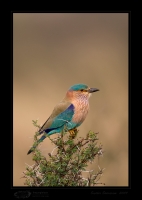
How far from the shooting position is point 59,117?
670cm

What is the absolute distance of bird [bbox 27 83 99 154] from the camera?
6.62 m

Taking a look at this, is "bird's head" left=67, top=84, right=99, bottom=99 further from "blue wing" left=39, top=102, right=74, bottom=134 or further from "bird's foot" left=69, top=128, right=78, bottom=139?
"bird's foot" left=69, top=128, right=78, bottom=139

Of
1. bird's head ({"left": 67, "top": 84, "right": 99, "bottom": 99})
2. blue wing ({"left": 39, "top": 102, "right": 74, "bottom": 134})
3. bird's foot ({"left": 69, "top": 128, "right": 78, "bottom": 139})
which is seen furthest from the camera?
bird's head ({"left": 67, "top": 84, "right": 99, "bottom": 99})

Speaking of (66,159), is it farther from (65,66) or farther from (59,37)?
(59,37)

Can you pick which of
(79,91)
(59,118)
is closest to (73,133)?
(59,118)

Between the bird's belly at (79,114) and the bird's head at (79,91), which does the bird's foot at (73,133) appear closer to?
the bird's belly at (79,114)

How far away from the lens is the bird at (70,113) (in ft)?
21.7

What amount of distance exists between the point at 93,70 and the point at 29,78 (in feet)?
5.19

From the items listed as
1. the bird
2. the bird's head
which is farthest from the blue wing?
the bird's head

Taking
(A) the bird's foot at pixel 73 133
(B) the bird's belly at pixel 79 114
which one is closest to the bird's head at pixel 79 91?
(B) the bird's belly at pixel 79 114

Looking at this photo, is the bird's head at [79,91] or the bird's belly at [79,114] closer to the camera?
the bird's belly at [79,114]

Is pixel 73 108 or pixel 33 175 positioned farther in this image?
pixel 73 108
